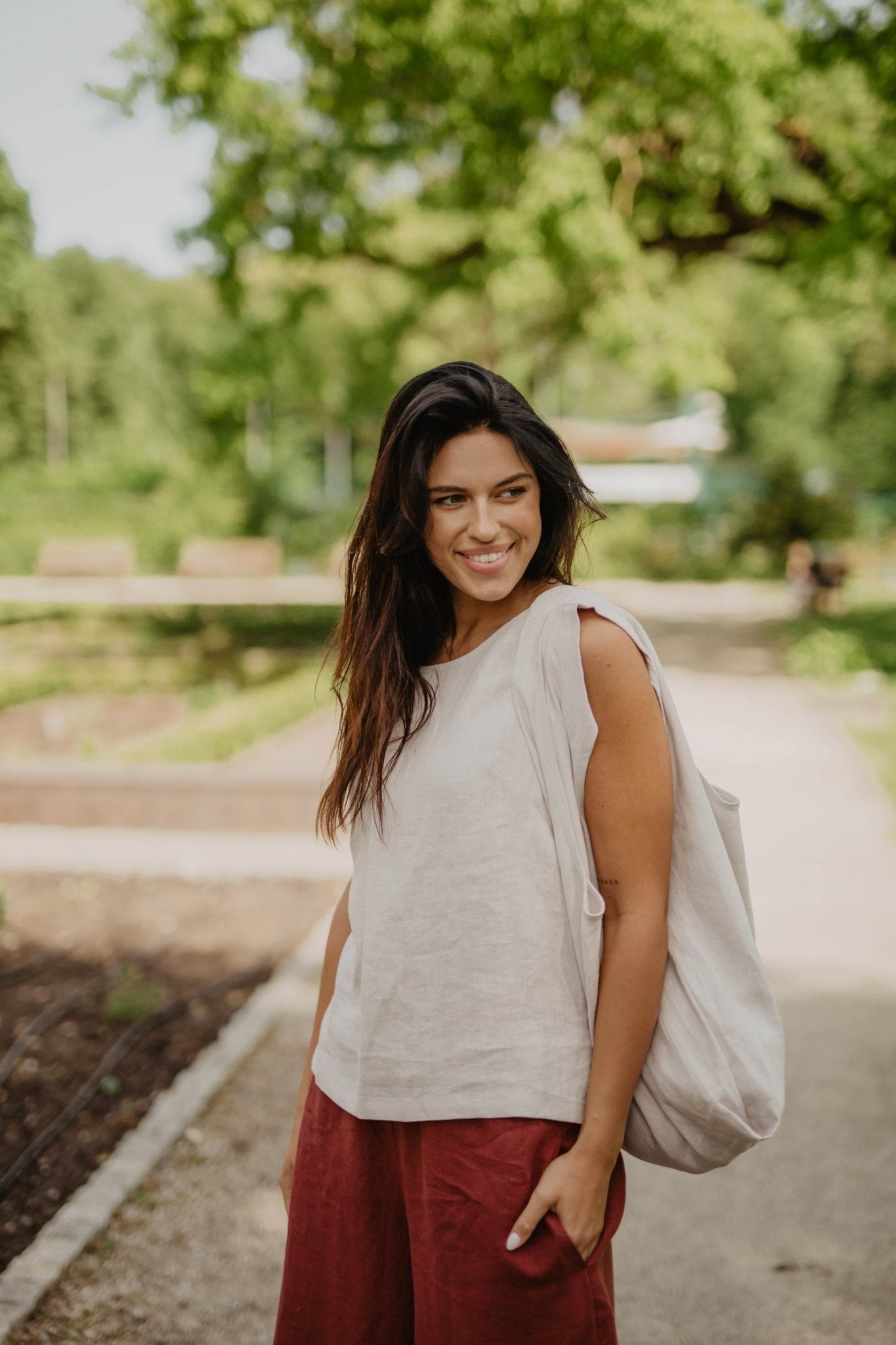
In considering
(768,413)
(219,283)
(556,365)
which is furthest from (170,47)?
(768,413)

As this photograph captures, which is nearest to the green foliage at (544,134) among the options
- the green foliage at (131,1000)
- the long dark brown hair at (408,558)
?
the green foliage at (131,1000)

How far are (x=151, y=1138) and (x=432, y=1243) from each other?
2108mm

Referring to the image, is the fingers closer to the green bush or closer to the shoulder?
the shoulder

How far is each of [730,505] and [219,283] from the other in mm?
18931

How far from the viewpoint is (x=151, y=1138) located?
328 centimetres

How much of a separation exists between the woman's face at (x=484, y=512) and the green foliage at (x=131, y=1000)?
9.80 ft

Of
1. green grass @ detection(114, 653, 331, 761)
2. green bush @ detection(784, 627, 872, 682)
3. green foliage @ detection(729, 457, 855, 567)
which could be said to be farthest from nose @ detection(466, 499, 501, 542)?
green foliage @ detection(729, 457, 855, 567)

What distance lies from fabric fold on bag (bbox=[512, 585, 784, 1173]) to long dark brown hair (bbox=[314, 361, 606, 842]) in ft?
0.62

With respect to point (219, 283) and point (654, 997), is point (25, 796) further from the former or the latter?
point (219, 283)

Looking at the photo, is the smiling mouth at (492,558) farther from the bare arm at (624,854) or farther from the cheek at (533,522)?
the bare arm at (624,854)

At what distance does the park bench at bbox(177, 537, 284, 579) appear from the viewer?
23.9m

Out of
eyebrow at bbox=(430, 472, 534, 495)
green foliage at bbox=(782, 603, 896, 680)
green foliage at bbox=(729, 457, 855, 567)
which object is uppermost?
eyebrow at bbox=(430, 472, 534, 495)

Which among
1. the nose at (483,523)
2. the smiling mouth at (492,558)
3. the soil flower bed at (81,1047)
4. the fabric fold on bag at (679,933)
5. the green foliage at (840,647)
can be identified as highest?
the nose at (483,523)

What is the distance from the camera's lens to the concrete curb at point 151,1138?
2598mm
